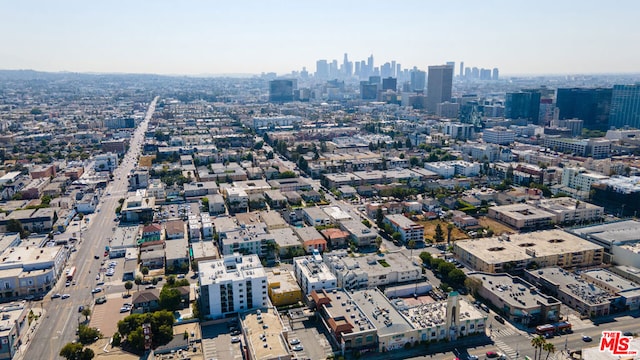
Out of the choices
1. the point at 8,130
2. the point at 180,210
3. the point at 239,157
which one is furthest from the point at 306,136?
the point at 8,130

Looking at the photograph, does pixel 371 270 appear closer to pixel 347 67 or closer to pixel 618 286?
pixel 618 286

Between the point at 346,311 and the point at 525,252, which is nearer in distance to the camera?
the point at 346,311

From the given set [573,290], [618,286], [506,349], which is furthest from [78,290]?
[618,286]

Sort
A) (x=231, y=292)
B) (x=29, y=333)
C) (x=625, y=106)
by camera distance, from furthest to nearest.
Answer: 1. (x=625, y=106)
2. (x=231, y=292)
3. (x=29, y=333)

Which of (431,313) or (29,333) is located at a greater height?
(431,313)

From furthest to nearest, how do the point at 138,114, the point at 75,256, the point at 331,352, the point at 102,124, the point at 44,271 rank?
the point at 138,114 < the point at 102,124 < the point at 75,256 < the point at 44,271 < the point at 331,352

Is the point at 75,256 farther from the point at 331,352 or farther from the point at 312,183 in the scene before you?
the point at 312,183
